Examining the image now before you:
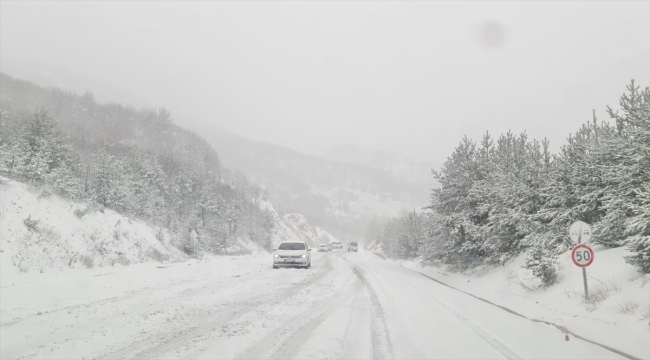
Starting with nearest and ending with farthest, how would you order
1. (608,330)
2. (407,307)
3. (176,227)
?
(608,330), (407,307), (176,227)

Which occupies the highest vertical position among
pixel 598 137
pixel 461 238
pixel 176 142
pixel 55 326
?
pixel 176 142

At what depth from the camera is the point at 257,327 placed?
23.7 feet

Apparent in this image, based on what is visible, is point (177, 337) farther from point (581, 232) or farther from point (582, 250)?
point (581, 232)

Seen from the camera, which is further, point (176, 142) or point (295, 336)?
point (176, 142)

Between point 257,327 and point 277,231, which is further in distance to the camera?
point 277,231

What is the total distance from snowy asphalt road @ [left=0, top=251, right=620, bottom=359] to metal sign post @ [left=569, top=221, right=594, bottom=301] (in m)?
1.80

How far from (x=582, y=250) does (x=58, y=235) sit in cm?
2493

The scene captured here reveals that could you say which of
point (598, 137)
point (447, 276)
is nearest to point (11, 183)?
point (447, 276)

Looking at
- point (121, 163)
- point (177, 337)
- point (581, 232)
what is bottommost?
point (177, 337)

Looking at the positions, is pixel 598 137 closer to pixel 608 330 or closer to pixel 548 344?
pixel 608 330

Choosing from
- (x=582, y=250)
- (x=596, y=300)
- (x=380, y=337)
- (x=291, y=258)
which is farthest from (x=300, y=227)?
(x=380, y=337)

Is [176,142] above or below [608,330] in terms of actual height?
above

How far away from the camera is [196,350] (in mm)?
5633

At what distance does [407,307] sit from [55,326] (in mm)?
8138
